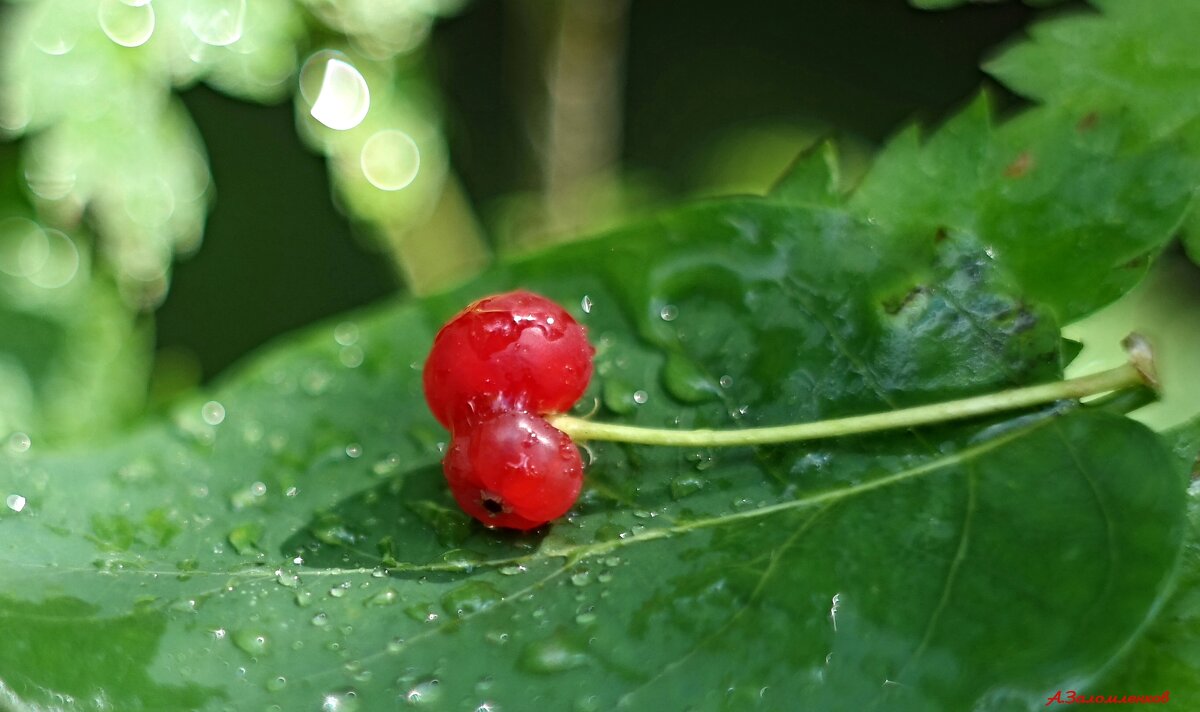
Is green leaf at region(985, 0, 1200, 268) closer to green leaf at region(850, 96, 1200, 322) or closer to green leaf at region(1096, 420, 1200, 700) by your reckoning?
green leaf at region(850, 96, 1200, 322)

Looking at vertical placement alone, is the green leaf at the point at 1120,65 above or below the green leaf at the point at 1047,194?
above

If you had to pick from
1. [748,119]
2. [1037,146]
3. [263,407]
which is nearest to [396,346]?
[263,407]

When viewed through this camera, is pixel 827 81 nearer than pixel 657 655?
No

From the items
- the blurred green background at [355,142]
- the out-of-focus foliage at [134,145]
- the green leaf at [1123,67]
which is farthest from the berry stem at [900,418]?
the out-of-focus foliage at [134,145]

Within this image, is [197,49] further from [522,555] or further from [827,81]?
[827,81]
